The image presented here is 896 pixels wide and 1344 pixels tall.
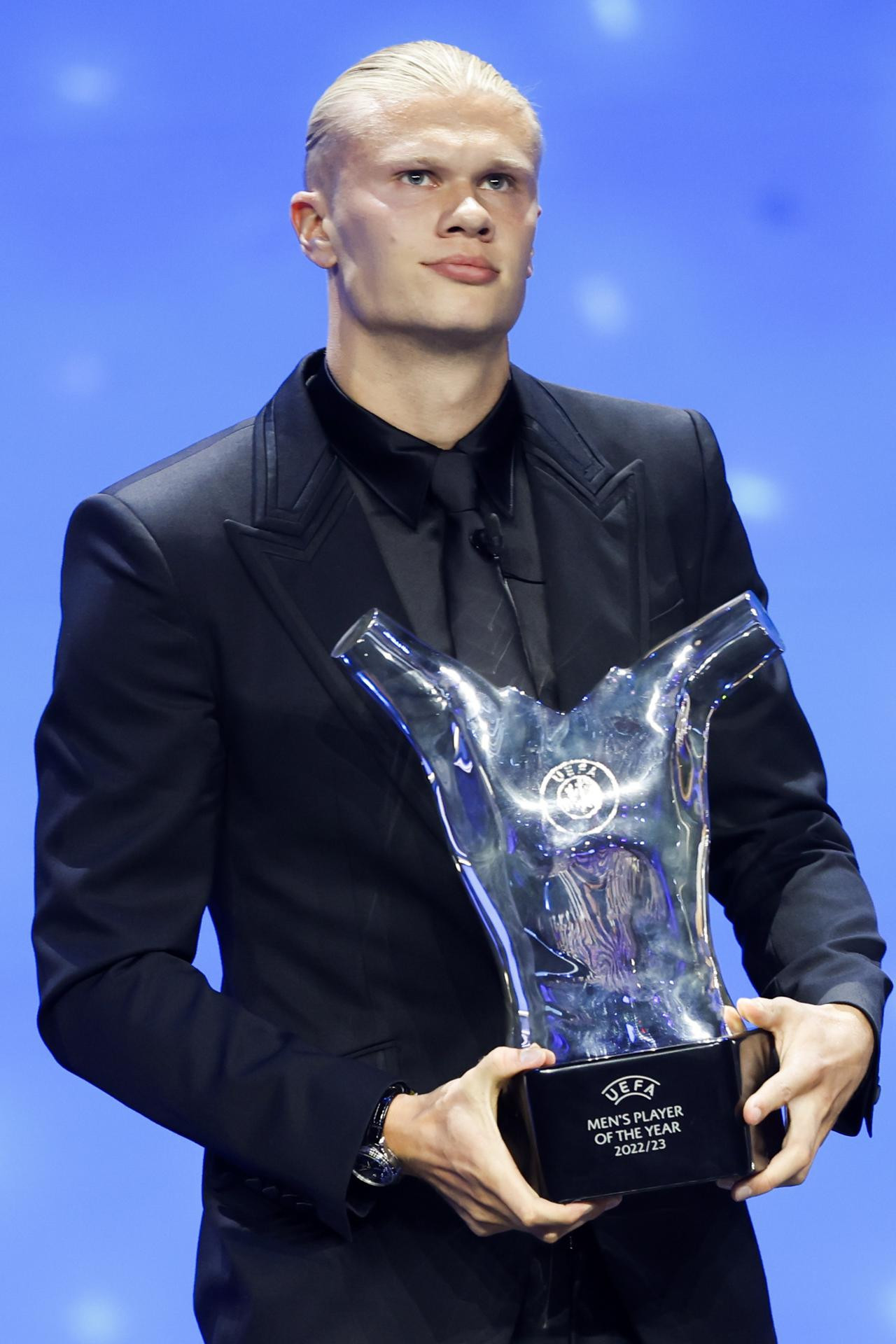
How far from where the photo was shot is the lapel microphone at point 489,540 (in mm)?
1367

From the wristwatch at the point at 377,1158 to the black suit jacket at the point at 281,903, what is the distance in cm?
2

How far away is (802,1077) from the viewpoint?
3.75 feet

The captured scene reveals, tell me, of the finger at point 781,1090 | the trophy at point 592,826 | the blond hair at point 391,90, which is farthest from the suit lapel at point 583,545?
the finger at point 781,1090

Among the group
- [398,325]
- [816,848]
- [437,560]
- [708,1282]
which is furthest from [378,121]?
[708,1282]

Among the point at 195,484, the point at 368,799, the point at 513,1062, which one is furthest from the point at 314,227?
the point at 513,1062

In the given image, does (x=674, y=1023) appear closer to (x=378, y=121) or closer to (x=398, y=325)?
(x=398, y=325)

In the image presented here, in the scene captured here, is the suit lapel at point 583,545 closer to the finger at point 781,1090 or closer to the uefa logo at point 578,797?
the uefa logo at point 578,797

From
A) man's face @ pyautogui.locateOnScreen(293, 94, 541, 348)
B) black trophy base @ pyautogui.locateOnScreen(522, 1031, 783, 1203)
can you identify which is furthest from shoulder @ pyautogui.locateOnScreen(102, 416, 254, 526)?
black trophy base @ pyautogui.locateOnScreen(522, 1031, 783, 1203)

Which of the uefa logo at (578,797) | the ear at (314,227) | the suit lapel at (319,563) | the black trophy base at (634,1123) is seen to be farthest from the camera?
the ear at (314,227)

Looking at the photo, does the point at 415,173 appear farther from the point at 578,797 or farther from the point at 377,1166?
the point at 377,1166

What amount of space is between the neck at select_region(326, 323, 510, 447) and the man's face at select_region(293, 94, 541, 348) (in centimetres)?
1

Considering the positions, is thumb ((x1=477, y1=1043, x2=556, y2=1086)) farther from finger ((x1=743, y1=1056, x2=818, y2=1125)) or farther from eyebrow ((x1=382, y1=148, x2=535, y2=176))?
eyebrow ((x1=382, y1=148, x2=535, y2=176))

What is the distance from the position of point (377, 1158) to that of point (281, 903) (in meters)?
0.21

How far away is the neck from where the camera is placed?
4.55 ft
